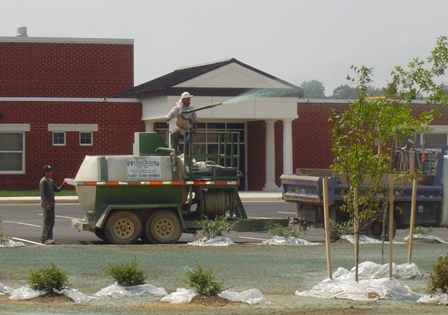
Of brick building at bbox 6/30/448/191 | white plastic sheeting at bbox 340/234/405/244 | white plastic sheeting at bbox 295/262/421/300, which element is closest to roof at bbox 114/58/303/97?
brick building at bbox 6/30/448/191

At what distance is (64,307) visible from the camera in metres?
13.4

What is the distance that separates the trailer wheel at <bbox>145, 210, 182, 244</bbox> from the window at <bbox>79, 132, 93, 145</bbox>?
22868mm

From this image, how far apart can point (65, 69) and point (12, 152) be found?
28.7 ft

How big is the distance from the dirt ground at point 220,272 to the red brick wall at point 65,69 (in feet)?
104

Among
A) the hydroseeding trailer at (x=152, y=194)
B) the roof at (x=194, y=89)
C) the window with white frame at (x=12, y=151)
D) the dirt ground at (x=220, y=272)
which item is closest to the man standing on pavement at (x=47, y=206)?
the hydroseeding trailer at (x=152, y=194)

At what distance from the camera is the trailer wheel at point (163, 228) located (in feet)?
73.7

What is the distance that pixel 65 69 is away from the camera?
52.7m

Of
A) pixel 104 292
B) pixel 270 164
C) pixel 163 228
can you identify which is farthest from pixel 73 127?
pixel 104 292

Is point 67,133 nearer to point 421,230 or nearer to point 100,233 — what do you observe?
point 100,233

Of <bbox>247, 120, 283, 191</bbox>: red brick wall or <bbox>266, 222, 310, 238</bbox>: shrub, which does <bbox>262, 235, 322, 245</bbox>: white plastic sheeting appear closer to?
<bbox>266, 222, 310, 238</bbox>: shrub

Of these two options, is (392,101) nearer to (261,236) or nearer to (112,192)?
(112,192)

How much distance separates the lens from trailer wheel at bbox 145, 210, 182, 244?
2247 cm

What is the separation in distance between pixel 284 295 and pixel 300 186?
887cm

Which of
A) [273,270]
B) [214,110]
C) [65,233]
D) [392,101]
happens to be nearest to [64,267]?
[273,270]
